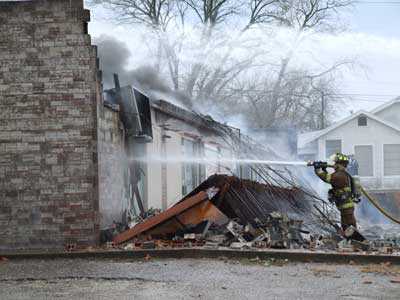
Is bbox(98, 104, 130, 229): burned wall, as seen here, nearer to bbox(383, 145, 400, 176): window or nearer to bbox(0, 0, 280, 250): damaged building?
bbox(0, 0, 280, 250): damaged building

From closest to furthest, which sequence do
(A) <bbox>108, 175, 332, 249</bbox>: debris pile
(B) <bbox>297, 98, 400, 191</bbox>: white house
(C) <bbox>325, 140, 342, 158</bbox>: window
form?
(A) <bbox>108, 175, 332, 249</bbox>: debris pile, (B) <bbox>297, 98, 400, 191</bbox>: white house, (C) <bbox>325, 140, 342, 158</bbox>: window

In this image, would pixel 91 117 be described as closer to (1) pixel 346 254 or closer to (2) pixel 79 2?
(2) pixel 79 2

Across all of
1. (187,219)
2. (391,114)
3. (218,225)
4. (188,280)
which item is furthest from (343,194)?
(391,114)

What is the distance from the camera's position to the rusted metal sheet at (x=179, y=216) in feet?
34.8

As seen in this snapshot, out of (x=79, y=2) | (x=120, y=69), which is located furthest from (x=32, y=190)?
(x=120, y=69)

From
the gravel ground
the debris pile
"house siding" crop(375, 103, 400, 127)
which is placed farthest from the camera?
"house siding" crop(375, 103, 400, 127)

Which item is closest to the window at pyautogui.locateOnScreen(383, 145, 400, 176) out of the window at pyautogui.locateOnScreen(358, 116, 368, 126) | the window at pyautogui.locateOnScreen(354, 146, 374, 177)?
the window at pyautogui.locateOnScreen(354, 146, 374, 177)

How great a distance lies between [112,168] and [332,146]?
2503cm

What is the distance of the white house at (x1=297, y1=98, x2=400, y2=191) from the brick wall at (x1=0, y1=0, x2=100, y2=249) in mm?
24968

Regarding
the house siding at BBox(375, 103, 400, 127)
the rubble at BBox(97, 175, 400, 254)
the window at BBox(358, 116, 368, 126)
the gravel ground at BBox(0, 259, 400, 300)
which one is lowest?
the gravel ground at BBox(0, 259, 400, 300)

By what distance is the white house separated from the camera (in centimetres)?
3391

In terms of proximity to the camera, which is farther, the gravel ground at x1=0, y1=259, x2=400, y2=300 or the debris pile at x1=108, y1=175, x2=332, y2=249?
the debris pile at x1=108, y1=175, x2=332, y2=249

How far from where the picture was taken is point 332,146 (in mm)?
35312

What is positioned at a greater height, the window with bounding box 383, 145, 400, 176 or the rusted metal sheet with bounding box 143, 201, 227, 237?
the window with bounding box 383, 145, 400, 176
